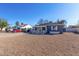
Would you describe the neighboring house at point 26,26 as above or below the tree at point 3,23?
below

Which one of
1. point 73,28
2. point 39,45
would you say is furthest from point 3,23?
point 73,28

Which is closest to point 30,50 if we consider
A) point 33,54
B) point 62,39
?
point 33,54

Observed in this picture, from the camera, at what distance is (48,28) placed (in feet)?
22.1

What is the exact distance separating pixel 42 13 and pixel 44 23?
0.15 metres

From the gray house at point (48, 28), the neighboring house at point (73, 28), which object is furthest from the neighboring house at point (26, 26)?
the neighboring house at point (73, 28)

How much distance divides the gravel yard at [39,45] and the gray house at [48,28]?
0.23 feet

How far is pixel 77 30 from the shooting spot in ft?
21.9

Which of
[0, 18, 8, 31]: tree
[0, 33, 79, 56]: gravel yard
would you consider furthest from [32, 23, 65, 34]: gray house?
[0, 18, 8, 31]: tree

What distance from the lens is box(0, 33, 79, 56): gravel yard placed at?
6.69 metres

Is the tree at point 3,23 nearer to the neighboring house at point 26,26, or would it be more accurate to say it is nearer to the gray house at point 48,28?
the neighboring house at point 26,26

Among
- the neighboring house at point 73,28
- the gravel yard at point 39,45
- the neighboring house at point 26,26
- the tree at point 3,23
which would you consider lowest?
the gravel yard at point 39,45

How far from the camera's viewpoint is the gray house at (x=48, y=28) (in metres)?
6.71

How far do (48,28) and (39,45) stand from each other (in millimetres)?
275

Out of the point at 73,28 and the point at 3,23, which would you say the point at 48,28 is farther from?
the point at 3,23
